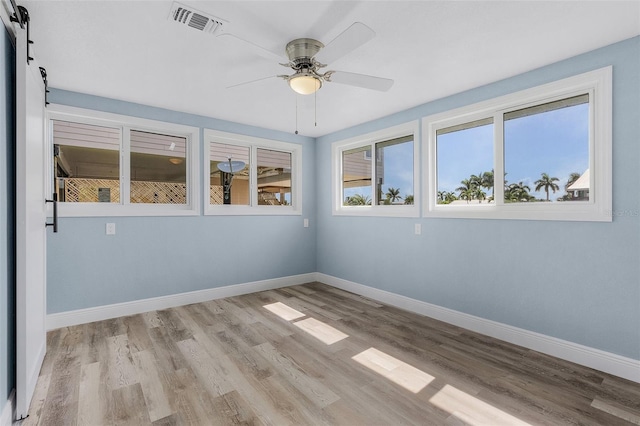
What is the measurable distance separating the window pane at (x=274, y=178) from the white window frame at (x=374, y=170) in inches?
30.2

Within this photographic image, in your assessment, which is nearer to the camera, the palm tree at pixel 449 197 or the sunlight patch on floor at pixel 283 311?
the palm tree at pixel 449 197

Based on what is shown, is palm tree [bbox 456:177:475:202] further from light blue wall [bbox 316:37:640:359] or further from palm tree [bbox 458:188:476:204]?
light blue wall [bbox 316:37:640:359]

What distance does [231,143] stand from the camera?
14.5 feet

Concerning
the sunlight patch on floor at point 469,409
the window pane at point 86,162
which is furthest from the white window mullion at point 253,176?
the sunlight patch on floor at point 469,409

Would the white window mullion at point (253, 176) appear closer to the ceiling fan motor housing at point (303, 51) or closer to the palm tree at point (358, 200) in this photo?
the palm tree at point (358, 200)

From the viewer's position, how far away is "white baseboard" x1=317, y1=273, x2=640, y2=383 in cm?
228

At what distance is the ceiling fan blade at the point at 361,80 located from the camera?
2.31m

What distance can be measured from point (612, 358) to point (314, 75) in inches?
121

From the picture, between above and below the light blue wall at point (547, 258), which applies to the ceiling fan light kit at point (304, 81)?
above

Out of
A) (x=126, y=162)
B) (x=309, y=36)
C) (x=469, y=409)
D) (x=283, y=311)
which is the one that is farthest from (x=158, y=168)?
(x=469, y=409)

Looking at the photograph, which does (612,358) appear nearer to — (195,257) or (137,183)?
(195,257)

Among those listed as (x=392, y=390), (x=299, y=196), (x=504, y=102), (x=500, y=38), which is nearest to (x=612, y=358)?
(x=392, y=390)

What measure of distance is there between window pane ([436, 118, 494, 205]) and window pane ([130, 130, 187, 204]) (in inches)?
127

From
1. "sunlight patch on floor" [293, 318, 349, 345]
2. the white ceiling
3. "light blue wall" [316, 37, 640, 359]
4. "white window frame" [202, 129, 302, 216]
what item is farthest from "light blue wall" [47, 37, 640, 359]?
"sunlight patch on floor" [293, 318, 349, 345]
